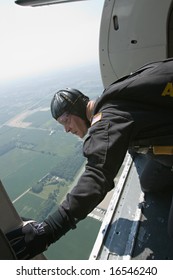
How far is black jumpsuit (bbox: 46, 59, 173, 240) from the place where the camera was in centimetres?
103

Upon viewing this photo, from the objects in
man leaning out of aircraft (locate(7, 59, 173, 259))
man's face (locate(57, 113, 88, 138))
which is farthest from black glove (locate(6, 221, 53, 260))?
man's face (locate(57, 113, 88, 138))

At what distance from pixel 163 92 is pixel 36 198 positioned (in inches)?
517

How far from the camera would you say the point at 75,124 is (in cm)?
166

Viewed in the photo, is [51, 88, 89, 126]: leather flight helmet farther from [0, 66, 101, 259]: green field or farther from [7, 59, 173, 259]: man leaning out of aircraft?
[0, 66, 101, 259]: green field

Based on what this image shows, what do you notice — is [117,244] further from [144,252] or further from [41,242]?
[41,242]

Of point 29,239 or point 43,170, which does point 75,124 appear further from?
point 43,170

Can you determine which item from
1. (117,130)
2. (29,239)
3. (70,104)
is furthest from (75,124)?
(29,239)

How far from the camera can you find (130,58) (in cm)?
252

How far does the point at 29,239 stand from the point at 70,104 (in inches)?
37.6

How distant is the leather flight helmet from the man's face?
0.02m

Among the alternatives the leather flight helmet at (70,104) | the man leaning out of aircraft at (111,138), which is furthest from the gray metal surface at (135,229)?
the leather flight helmet at (70,104)

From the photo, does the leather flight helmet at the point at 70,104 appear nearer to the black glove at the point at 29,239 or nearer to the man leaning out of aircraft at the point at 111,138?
the man leaning out of aircraft at the point at 111,138
